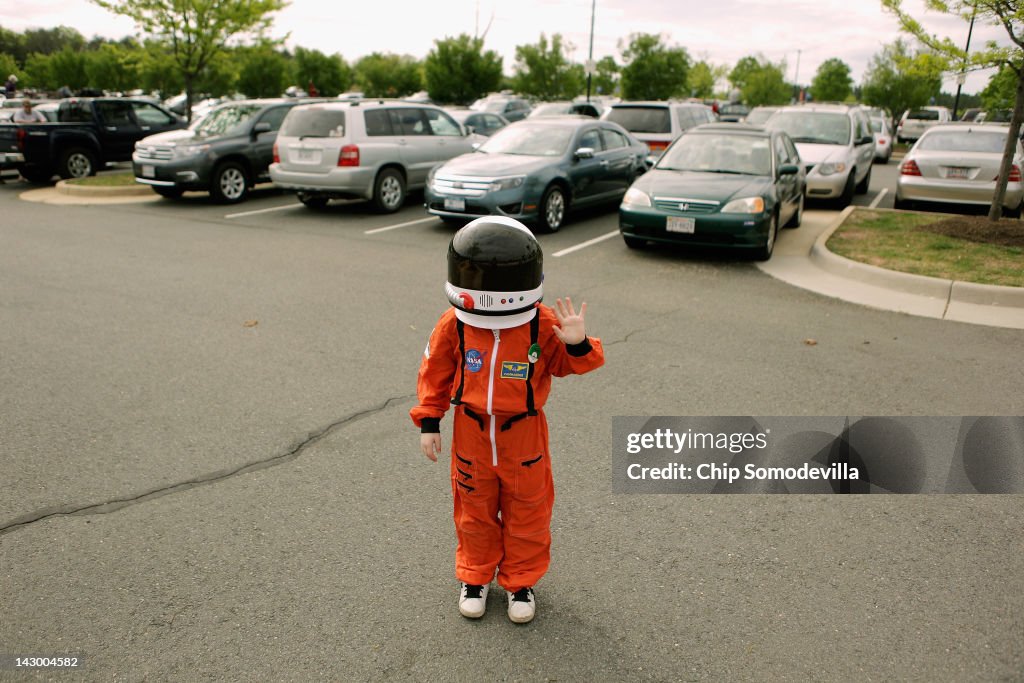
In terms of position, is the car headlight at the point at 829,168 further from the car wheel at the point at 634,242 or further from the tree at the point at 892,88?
the tree at the point at 892,88

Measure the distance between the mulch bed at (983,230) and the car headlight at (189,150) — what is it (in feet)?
36.1

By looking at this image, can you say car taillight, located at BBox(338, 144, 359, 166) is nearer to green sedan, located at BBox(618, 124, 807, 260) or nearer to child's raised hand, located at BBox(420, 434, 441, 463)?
green sedan, located at BBox(618, 124, 807, 260)

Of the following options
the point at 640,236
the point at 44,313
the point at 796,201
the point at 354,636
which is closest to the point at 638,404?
the point at 354,636

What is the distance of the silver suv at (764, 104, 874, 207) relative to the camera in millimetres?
12734

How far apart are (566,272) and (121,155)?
12.2 metres

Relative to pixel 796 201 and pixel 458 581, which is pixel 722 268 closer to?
pixel 796 201

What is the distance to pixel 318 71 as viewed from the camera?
48.5 m

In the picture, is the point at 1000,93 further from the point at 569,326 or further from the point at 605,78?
the point at 605,78

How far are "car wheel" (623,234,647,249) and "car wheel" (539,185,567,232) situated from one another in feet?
4.57

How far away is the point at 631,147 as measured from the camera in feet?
42.0

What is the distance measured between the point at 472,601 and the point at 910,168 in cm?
1148

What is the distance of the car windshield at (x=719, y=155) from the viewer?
9625 mm

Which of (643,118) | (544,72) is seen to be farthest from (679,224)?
(544,72)

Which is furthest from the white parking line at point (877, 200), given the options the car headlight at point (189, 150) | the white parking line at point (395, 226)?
the car headlight at point (189, 150)
